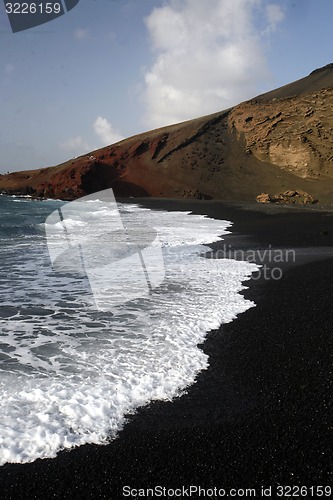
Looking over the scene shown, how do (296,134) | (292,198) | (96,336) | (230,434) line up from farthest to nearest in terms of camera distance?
(296,134)
(292,198)
(96,336)
(230,434)

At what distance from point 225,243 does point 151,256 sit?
3.75 m

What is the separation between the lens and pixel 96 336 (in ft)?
17.0

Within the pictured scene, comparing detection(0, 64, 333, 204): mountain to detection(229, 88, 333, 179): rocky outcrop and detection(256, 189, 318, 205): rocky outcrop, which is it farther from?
detection(256, 189, 318, 205): rocky outcrop

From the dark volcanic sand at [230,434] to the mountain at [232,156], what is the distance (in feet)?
130

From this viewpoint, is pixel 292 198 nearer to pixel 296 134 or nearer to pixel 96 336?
pixel 296 134

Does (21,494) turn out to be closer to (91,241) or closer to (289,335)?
(289,335)

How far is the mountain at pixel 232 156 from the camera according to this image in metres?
46.5

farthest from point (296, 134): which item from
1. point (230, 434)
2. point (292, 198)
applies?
point (230, 434)

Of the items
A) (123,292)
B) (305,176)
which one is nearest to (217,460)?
(123,292)

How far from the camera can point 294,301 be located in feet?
21.7

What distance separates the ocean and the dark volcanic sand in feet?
0.66

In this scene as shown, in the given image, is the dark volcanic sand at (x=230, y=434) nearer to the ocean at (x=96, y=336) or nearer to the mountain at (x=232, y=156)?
the ocean at (x=96, y=336)

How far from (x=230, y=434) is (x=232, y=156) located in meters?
54.7

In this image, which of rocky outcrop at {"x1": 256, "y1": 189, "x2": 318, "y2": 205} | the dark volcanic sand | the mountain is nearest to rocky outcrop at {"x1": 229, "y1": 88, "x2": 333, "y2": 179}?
the mountain
